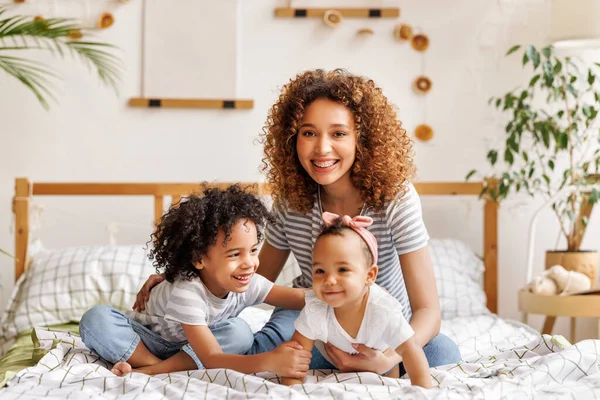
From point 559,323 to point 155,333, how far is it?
2052 millimetres

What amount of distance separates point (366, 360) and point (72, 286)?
4.33ft

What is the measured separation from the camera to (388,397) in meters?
1.28

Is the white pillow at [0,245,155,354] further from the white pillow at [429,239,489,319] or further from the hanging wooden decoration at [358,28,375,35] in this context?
the hanging wooden decoration at [358,28,375,35]

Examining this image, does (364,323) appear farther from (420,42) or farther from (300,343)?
(420,42)

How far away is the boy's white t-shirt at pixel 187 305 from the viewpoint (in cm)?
162

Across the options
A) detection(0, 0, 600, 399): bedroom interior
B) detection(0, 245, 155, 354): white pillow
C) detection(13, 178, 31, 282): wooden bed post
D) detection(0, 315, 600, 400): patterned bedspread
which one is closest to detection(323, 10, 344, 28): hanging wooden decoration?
detection(0, 0, 600, 399): bedroom interior

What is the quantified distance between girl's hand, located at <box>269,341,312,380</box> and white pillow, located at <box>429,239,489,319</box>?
1211 mm

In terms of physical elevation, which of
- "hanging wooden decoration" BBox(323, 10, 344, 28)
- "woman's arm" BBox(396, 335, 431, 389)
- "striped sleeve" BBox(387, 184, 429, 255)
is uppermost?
"hanging wooden decoration" BBox(323, 10, 344, 28)

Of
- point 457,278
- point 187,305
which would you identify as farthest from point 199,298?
point 457,278

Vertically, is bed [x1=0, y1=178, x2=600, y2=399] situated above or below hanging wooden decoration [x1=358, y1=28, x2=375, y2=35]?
below

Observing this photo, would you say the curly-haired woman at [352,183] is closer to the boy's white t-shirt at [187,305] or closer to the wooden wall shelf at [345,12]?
the boy's white t-shirt at [187,305]

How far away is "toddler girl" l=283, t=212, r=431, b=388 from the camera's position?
1.41m

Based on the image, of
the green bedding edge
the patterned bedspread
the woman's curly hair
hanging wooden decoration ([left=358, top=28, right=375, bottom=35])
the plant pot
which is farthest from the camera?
hanging wooden decoration ([left=358, top=28, right=375, bottom=35])

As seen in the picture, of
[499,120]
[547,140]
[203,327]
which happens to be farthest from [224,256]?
[499,120]
